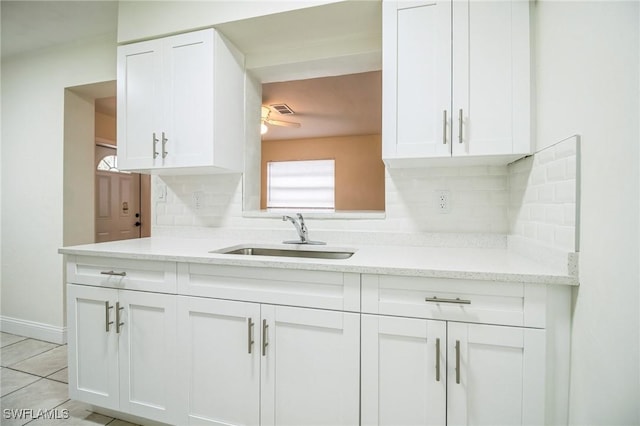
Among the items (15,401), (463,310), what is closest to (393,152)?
(463,310)

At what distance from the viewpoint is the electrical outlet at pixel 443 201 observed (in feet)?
5.68

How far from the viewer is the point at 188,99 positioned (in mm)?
1803

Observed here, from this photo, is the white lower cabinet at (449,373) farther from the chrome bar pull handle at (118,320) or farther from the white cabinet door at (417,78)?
the chrome bar pull handle at (118,320)

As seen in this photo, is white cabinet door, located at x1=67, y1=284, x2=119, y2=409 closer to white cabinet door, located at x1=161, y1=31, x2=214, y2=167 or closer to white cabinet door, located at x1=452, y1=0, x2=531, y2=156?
white cabinet door, located at x1=161, y1=31, x2=214, y2=167

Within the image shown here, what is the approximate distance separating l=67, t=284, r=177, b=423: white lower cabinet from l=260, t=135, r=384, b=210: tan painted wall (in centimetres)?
515

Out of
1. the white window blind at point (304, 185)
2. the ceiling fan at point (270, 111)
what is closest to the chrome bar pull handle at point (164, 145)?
the ceiling fan at point (270, 111)

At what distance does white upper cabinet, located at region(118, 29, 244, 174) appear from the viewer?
1.78 m

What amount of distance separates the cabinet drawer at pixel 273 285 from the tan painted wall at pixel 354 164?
509cm

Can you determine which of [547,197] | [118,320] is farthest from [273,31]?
[118,320]

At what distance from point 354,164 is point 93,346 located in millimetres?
5368

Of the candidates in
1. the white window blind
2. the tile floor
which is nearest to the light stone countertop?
the tile floor

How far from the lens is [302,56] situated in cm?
199

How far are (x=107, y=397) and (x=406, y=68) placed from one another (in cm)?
215

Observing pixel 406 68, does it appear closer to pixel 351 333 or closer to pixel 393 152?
pixel 393 152
